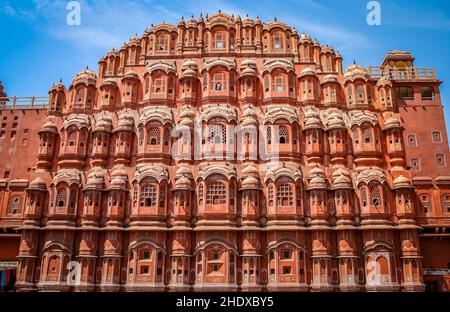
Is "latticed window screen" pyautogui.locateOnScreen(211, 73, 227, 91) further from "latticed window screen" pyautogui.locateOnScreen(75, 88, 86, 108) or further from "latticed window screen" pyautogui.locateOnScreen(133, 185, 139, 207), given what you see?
"latticed window screen" pyautogui.locateOnScreen(75, 88, 86, 108)

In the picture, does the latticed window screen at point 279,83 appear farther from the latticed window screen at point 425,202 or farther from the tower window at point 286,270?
the tower window at point 286,270

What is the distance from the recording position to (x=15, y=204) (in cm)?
3419

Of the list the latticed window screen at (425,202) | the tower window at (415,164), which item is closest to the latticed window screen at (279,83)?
the tower window at (415,164)

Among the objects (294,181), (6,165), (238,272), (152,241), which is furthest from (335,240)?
(6,165)

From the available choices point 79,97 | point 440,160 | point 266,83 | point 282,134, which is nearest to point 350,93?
point 266,83

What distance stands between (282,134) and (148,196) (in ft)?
38.3

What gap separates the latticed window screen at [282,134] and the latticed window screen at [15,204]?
891 inches

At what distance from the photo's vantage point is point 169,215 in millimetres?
30141

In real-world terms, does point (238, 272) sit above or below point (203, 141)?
Answer: below

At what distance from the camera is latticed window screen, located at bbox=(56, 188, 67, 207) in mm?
30672

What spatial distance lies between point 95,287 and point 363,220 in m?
20.3

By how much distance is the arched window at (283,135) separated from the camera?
32.0 metres

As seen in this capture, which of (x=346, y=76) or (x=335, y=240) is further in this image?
(x=346, y=76)
